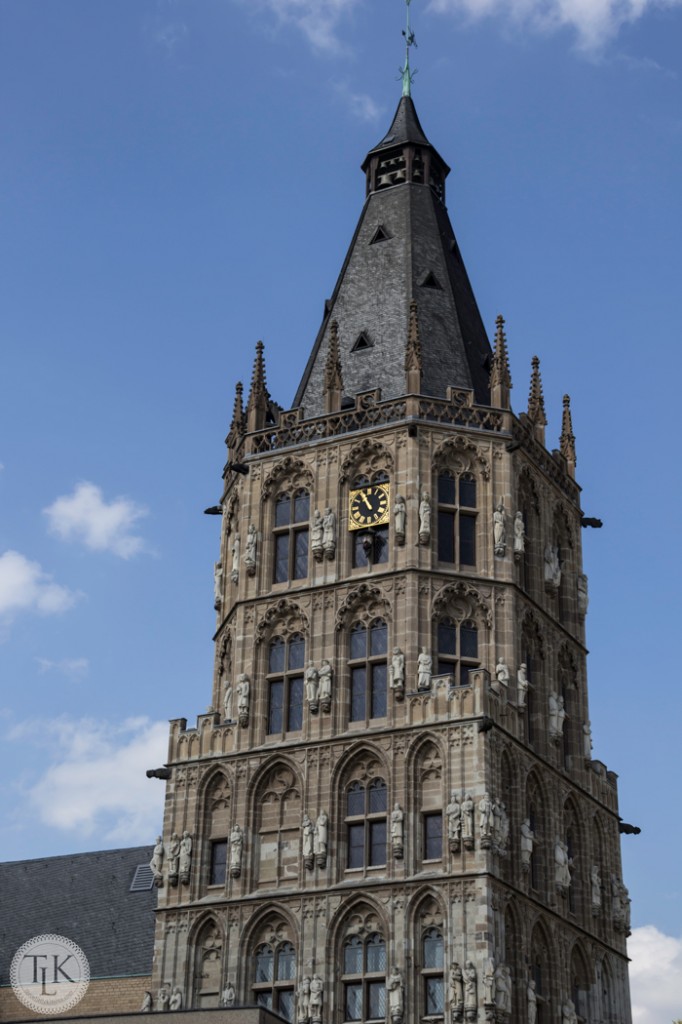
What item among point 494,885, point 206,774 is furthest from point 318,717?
point 494,885

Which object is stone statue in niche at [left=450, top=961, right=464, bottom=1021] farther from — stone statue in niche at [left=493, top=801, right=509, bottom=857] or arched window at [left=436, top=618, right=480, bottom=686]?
arched window at [left=436, top=618, right=480, bottom=686]

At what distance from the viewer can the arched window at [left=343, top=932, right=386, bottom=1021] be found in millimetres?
46781

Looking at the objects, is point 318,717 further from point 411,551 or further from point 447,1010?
point 447,1010

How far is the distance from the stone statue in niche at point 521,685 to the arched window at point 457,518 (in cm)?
341

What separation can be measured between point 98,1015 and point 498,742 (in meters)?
12.6

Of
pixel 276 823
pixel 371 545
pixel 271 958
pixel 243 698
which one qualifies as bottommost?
pixel 271 958

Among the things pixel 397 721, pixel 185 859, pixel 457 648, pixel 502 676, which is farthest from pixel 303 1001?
pixel 457 648

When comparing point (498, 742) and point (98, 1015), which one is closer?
point (98, 1015)

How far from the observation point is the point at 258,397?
57594 mm

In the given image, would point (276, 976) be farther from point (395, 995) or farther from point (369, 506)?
point (369, 506)

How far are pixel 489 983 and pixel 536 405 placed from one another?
19.6 metres

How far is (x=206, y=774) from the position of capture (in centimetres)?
5169

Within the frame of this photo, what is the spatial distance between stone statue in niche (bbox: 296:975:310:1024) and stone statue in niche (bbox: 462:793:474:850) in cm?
537

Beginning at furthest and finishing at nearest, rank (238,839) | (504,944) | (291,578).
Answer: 1. (291,578)
2. (238,839)
3. (504,944)
